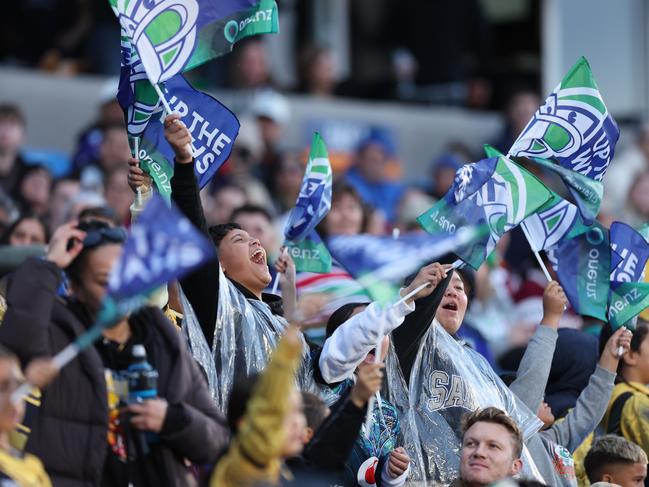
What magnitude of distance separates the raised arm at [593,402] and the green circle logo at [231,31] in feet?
7.63

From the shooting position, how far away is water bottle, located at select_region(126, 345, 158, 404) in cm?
509

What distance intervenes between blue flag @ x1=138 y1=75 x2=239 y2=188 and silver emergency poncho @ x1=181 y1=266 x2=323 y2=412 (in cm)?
59

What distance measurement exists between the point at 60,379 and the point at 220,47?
6.53 ft

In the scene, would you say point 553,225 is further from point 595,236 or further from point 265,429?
point 265,429

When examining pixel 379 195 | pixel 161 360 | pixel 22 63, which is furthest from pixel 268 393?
pixel 22 63

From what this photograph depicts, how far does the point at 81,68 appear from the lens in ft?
42.4

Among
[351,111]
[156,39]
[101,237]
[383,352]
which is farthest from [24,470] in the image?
[351,111]

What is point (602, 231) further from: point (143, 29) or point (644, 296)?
point (143, 29)

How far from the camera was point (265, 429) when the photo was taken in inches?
185

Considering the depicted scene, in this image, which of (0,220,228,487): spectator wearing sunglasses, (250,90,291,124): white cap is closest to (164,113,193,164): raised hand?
(0,220,228,487): spectator wearing sunglasses

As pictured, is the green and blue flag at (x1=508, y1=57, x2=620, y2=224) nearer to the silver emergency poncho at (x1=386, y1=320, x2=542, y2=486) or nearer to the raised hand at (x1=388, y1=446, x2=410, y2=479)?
the silver emergency poncho at (x1=386, y1=320, x2=542, y2=486)

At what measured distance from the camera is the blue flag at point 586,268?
7.45 meters

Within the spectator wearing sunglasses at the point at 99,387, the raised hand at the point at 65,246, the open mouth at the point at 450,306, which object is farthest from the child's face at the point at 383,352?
the raised hand at the point at 65,246

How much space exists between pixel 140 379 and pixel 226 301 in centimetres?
137
